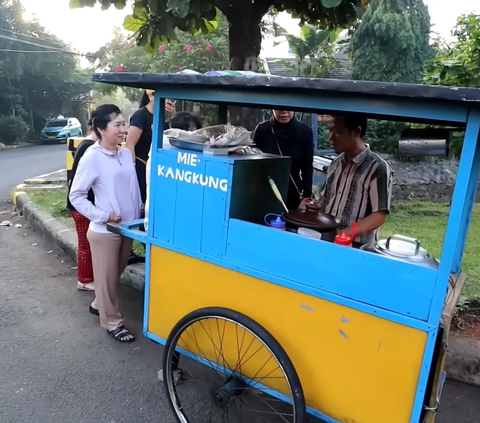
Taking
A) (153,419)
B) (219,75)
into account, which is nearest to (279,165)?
(219,75)

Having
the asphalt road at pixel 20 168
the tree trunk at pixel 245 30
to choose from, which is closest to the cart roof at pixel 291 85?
the tree trunk at pixel 245 30

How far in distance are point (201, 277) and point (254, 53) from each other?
2.33 metres

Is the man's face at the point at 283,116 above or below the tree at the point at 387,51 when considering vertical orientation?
below

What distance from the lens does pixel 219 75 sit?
A: 1.88 m

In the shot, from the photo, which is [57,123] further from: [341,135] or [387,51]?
[341,135]

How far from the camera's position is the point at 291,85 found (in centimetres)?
172

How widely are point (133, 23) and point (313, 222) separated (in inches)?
109

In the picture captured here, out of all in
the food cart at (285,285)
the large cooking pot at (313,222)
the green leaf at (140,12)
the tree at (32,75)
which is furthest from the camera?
the tree at (32,75)

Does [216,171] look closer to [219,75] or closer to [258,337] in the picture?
[219,75]

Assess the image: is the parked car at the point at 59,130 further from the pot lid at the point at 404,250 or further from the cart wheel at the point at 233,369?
the pot lid at the point at 404,250

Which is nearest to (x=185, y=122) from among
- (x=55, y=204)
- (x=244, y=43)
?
(x=244, y=43)

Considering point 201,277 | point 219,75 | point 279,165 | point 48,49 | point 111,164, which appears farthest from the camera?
point 48,49

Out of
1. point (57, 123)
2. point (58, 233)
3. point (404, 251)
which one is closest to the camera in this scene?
point (404, 251)

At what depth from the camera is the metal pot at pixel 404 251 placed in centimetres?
180
